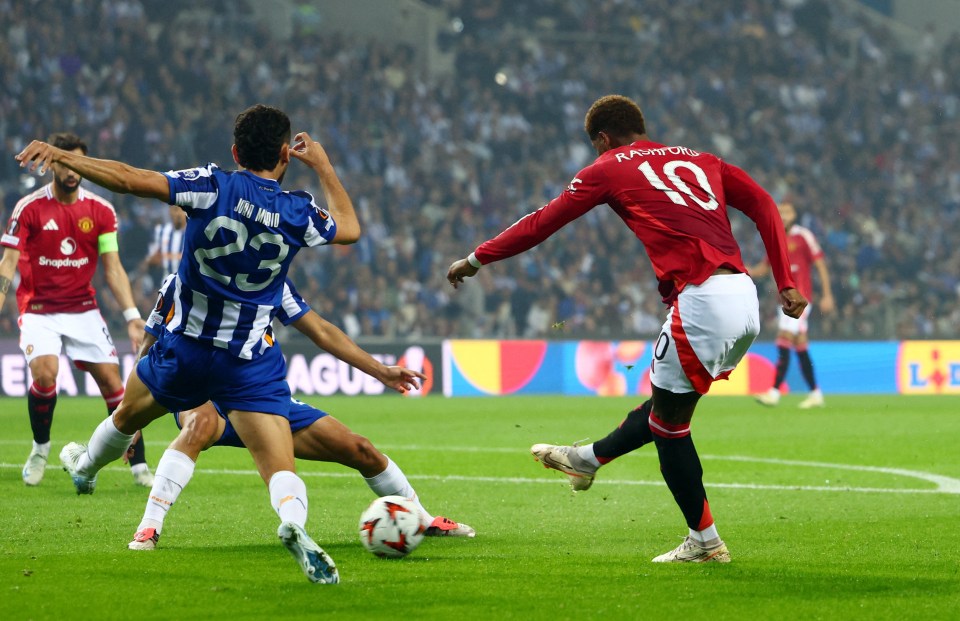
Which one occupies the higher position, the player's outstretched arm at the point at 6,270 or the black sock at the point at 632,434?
the player's outstretched arm at the point at 6,270

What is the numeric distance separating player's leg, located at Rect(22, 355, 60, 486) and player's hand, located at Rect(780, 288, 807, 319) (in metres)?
5.56

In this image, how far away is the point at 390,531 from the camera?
5.97 meters

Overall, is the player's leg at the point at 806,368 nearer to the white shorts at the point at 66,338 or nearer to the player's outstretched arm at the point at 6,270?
the white shorts at the point at 66,338

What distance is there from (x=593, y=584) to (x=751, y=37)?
29.1 m

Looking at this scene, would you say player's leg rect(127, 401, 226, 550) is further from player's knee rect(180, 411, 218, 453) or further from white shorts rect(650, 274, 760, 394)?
white shorts rect(650, 274, 760, 394)

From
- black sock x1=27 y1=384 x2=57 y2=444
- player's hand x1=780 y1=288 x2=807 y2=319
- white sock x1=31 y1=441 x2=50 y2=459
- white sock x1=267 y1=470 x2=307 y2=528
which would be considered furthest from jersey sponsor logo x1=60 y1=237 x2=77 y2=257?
player's hand x1=780 y1=288 x2=807 y2=319

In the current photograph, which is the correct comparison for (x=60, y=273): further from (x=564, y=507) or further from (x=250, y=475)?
(x=564, y=507)

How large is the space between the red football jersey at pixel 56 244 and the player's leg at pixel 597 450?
171 inches

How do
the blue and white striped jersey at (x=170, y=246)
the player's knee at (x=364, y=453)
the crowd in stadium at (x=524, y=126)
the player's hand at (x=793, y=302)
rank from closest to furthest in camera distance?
the player's hand at (x=793, y=302)
the player's knee at (x=364, y=453)
the blue and white striped jersey at (x=170, y=246)
the crowd in stadium at (x=524, y=126)

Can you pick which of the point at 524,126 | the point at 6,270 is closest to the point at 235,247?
the point at 6,270

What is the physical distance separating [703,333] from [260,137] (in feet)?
6.78

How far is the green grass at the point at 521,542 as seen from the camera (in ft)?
15.8

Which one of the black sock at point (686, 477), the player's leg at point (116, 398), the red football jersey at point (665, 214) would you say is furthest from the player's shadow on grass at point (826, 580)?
the player's leg at point (116, 398)

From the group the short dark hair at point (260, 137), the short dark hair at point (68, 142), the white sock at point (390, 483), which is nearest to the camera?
the short dark hair at point (260, 137)
